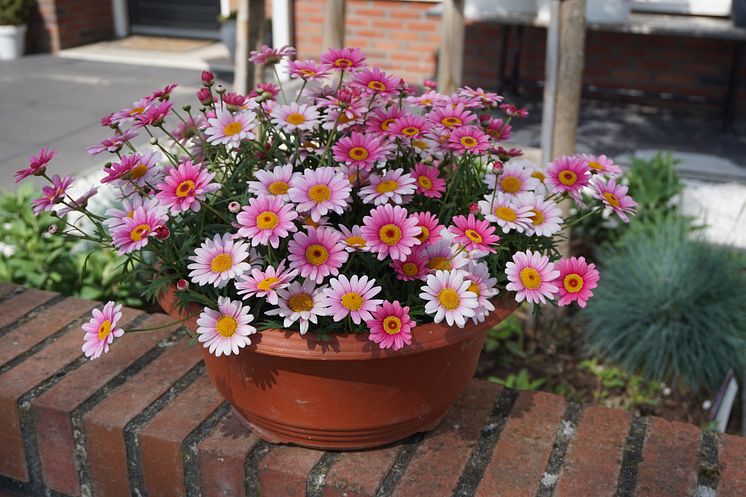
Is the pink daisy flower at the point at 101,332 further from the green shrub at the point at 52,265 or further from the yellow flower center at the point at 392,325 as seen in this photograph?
the green shrub at the point at 52,265

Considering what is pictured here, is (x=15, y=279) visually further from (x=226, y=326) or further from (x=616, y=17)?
(x=616, y=17)

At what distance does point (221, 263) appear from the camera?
3.79ft

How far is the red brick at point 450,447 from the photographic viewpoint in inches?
50.4

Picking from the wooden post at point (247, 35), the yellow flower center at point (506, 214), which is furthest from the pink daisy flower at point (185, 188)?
the wooden post at point (247, 35)

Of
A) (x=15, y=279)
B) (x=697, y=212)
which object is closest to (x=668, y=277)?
(x=697, y=212)

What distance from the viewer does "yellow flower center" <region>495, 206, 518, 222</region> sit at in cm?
124

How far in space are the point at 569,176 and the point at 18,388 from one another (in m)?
1.04

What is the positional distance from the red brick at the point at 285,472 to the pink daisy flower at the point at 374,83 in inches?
23.9

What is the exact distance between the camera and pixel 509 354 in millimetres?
2820

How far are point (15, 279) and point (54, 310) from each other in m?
0.80

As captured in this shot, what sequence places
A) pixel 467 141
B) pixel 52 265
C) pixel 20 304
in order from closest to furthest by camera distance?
pixel 467 141
pixel 20 304
pixel 52 265

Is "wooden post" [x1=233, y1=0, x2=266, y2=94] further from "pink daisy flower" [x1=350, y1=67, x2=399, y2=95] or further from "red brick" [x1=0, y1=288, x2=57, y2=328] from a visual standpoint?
"pink daisy flower" [x1=350, y1=67, x2=399, y2=95]

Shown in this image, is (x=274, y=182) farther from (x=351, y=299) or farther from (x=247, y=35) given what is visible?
(x=247, y=35)

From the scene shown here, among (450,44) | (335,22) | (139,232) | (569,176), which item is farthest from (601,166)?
(450,44)
